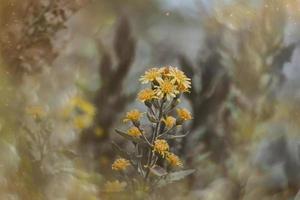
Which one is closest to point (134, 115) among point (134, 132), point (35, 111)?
point (134, 132)

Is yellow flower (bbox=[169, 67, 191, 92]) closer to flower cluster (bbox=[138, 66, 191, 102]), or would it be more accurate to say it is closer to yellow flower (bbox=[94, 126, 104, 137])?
flower cluster (bbox=[138, 66, 191, 102])

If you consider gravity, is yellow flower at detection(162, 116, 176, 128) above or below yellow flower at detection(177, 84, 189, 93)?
below

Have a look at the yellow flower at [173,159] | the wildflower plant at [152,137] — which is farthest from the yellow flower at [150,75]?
the yellow flower at [173,159]

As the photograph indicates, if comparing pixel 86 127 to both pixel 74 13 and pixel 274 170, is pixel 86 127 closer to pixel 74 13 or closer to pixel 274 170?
pixel 74 13

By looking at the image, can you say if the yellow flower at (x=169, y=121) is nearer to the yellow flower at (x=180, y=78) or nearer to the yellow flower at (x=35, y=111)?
the yellow flower at (x=180, y=78)

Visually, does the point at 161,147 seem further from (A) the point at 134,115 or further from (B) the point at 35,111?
(B) the point at 35,111

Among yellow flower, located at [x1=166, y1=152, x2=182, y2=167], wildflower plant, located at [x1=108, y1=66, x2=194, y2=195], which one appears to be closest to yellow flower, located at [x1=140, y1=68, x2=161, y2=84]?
wildflower plant, located at [x1=108, y1=66, x2=194, y2=195]
